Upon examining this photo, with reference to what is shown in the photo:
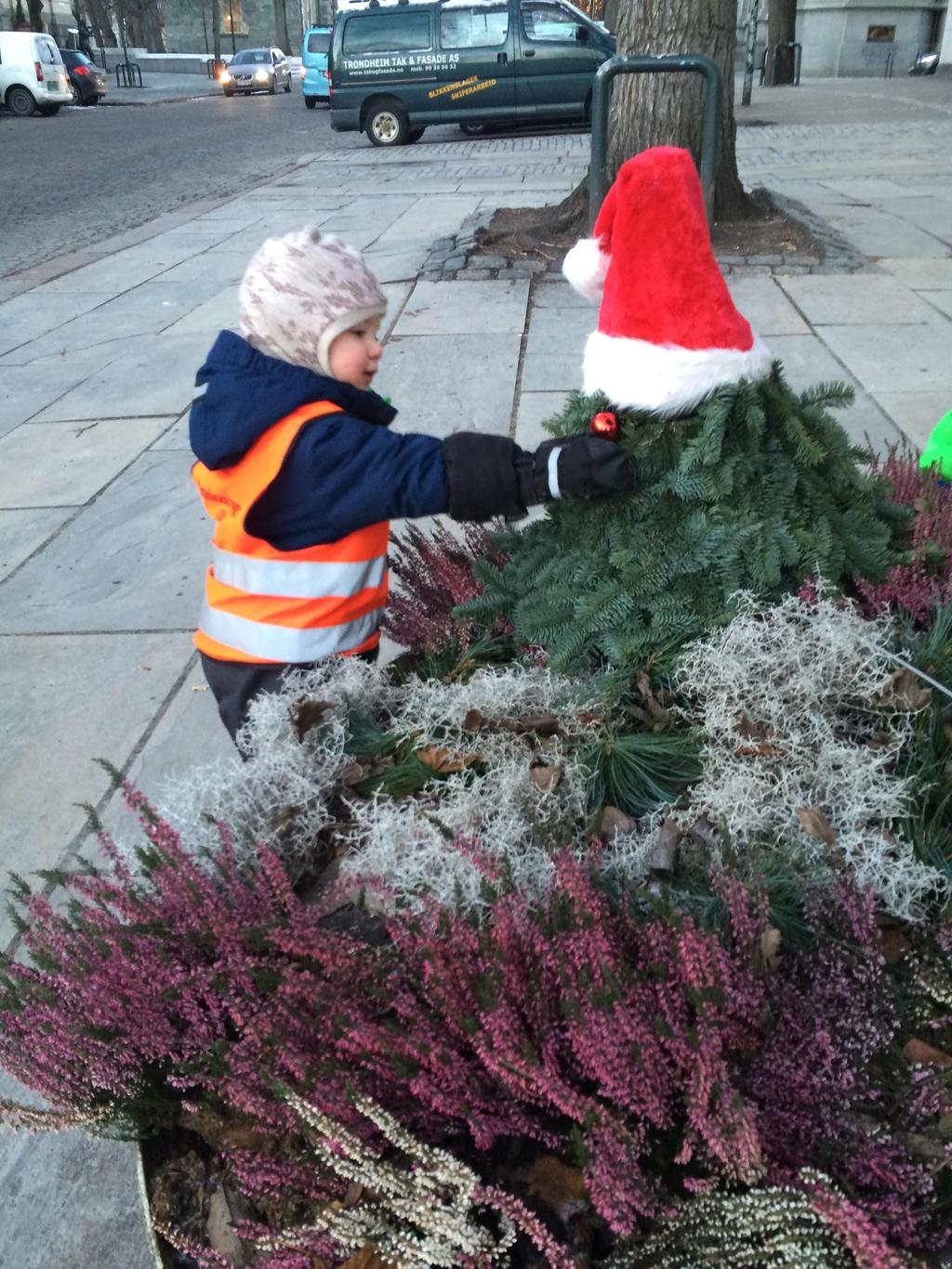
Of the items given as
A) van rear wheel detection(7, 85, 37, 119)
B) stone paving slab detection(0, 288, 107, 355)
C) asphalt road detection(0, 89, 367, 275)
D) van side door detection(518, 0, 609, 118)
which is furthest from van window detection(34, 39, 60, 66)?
stone paving slab detection(0, 288, 107, 355)

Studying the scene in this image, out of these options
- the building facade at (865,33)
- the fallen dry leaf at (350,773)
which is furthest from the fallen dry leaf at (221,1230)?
the building facade at (865,33)

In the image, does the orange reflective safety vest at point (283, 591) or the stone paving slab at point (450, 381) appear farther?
the stone paving slab at point (450, 381)

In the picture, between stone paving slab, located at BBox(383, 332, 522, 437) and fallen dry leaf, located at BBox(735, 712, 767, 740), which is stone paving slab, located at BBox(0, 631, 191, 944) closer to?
fallen dry leaf, located at BBox(735, 712, 767, 740)

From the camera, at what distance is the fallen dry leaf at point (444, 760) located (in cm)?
204

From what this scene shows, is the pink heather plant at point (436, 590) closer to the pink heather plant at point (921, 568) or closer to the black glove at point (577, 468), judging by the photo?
the black glove at point (577, 468)

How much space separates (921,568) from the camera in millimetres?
2250

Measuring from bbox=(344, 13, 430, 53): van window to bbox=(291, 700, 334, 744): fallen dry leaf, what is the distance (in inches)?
661

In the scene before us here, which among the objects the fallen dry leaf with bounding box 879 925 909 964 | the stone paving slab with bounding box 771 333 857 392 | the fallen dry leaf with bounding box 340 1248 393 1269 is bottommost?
the fallen dry leaf with bounding box 340 1248 393 1269

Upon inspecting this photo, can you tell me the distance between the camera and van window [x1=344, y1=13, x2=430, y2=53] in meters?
16.3

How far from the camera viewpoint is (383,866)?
6.03 ft

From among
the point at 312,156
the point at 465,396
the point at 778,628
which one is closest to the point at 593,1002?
the point at 778,628

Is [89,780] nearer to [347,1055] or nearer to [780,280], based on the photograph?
[347,1055]

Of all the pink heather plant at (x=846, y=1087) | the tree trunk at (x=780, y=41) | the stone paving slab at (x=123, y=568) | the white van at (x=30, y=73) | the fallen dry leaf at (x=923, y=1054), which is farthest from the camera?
the white van at (x=30, y=73)

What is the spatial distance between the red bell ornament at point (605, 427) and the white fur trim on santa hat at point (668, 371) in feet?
0.11
